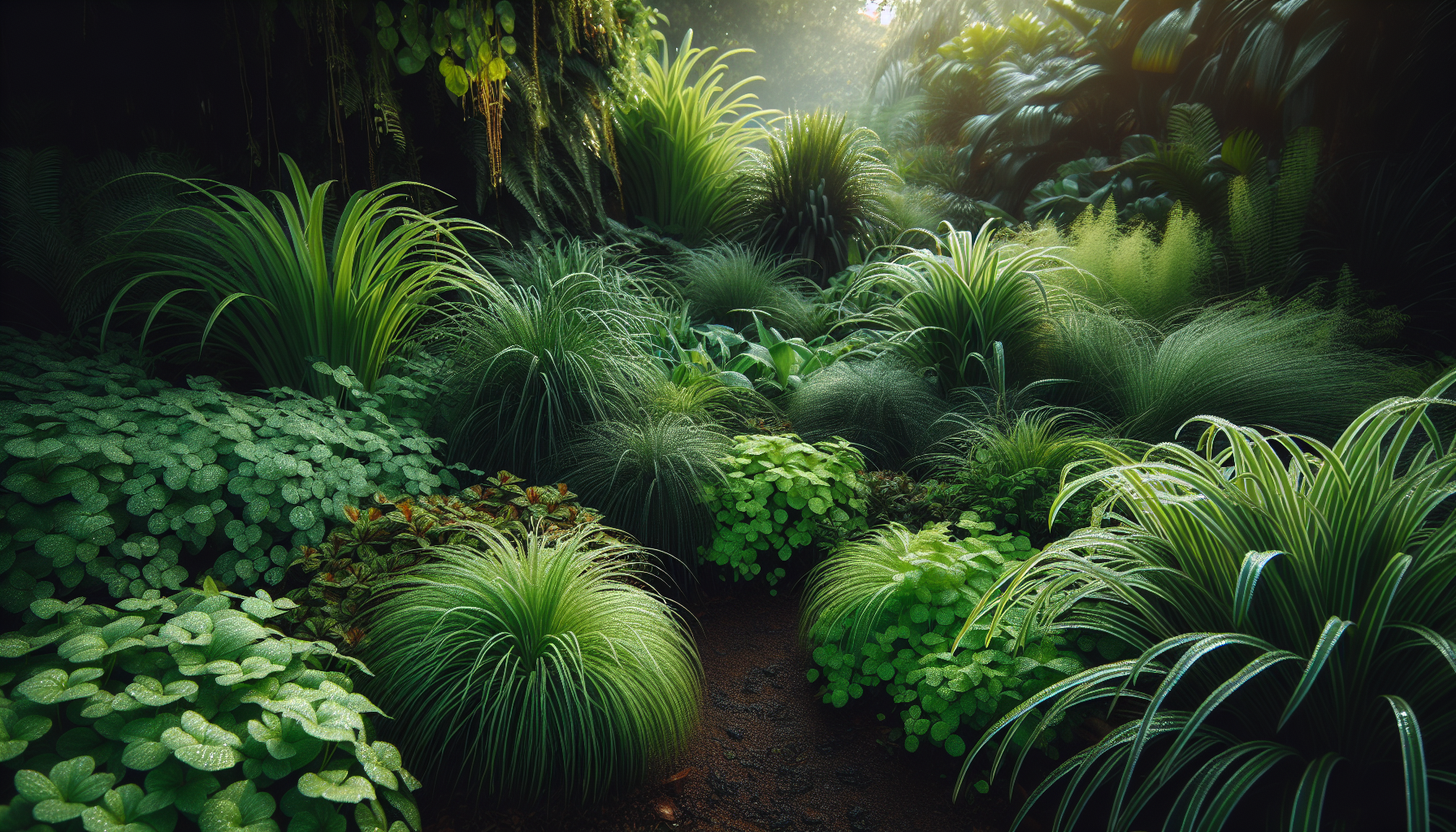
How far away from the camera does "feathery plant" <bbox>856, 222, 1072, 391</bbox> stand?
135 inches

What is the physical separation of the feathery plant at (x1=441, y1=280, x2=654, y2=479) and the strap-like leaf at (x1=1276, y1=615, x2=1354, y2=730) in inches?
86.9

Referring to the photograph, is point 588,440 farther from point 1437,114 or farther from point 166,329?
point 1437,114

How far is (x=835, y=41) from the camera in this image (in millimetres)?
25734

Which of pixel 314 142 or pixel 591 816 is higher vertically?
pixel 314 142

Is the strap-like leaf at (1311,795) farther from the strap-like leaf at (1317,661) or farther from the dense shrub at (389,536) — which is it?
the dense shrub at (389,536)

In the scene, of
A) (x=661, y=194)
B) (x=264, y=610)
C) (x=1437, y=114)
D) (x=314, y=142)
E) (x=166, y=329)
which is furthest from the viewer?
(x=661, y=194)

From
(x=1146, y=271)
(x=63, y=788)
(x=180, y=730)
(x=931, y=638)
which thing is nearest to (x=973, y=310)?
(x=1146, y=271)

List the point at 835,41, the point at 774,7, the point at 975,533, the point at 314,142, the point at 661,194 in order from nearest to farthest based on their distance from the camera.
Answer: the point at 975,533
the point at 314,142
the point at 661,194
the point at 774,7
the point at 835,41

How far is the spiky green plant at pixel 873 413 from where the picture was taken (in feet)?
10.3

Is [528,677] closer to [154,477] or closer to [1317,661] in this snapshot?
[154,477]

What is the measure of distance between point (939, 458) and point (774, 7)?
24.5m

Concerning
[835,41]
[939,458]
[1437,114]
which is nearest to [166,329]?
[939,458]

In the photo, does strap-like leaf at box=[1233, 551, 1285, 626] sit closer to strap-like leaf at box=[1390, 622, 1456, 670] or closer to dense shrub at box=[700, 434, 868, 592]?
strap-like leaf at box=[1390, 622, 1456, 670]

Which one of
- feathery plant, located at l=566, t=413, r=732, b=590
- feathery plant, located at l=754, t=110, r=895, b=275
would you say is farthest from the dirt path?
feathery plant, located at l=754, t=110, r=895, b=275
